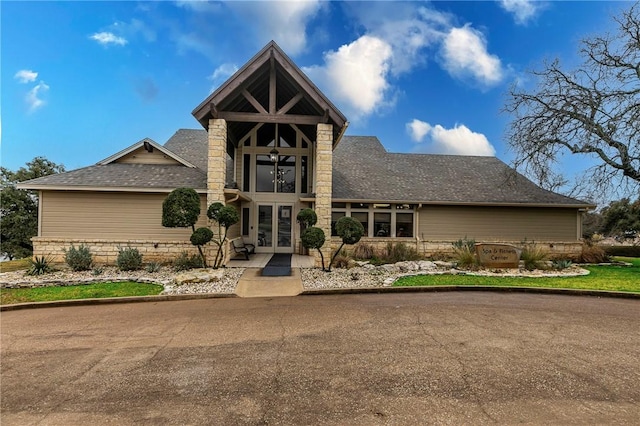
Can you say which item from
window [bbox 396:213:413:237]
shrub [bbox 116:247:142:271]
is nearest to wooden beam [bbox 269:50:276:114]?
shrub [bbox 116:247:142:271]

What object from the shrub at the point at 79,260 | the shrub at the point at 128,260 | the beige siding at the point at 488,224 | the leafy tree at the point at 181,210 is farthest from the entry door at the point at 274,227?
the shrub at the point at 79,260

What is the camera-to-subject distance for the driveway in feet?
10.1

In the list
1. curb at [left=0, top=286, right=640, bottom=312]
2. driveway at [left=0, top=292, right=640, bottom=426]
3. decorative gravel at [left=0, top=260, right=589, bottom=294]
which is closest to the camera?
driveway at [left=0, top=292, right=640, bottom=426]

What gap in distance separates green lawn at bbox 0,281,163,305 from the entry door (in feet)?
22.6

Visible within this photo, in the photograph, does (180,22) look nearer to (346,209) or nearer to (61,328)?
(346,209)

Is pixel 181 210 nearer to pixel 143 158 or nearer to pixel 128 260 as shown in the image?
pixel 128 260

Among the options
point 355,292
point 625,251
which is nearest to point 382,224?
point 355,292

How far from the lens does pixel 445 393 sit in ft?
11.0

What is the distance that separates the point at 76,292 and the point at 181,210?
11.3 feet

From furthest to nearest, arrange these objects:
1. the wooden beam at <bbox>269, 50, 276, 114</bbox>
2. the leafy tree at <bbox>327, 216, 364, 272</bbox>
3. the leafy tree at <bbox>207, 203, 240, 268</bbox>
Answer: the wooden beam at <bbox>269, 50, 276, 114</bbox> → the leafy tree at <bbox>327, 216, 364, 272</bbox> → the leafy tree at <bbox>207, 203, 240, 268</bbox>

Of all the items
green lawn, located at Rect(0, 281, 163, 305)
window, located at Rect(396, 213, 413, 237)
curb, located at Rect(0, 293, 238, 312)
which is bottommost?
curb, located at Rect(0, 293, 238, 312)

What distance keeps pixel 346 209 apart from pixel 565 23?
13.5m

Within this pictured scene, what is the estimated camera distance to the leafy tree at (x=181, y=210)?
992cm

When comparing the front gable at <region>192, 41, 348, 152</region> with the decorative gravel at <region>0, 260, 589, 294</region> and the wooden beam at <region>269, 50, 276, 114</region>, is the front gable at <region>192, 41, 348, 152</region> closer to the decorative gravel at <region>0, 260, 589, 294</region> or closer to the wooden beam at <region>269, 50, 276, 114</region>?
the wooden beam at <region>269, 50, 276, 114</region>
